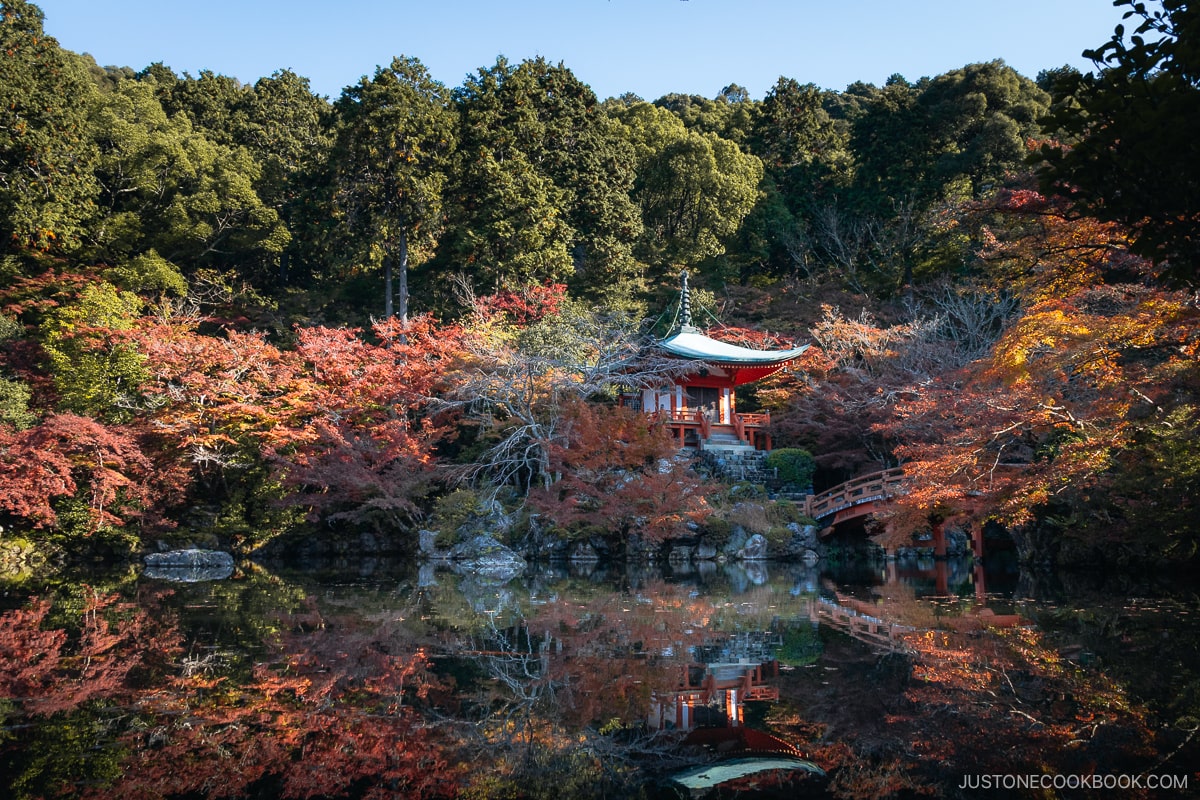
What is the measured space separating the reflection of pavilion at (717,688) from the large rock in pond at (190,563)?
1146cm

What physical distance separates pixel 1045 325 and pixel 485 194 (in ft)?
58.3

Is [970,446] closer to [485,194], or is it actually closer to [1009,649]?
[1009,649]

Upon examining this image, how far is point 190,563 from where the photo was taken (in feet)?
58.0

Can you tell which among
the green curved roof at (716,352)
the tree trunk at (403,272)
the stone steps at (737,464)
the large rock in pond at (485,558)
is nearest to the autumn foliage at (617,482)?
the large rock in pond at (485,558)

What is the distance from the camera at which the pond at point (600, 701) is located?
154 inches

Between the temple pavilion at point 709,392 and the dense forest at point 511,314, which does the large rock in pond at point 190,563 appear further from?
the temple pavilion at point 709,392

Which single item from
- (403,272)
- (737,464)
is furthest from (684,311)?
(403,272)

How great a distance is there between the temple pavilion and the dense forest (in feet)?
2.80

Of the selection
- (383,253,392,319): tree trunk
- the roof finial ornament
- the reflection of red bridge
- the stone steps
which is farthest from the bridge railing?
(383,253,392,319): tree trunk

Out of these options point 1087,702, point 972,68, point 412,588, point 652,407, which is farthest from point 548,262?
point 1087,702

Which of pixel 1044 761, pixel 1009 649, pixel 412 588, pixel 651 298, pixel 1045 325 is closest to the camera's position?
pixel 1044 761

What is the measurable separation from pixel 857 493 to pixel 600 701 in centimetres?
1508

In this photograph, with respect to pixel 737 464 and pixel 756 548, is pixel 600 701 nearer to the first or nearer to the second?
pixel 756 548

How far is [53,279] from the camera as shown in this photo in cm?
2222
